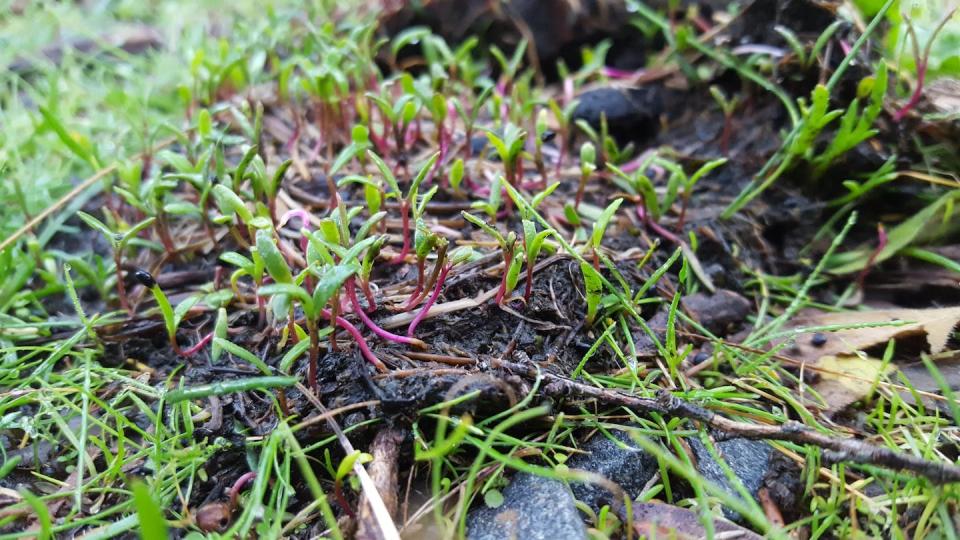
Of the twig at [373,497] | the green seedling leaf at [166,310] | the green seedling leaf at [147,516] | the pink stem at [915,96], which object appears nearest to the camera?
the green seedling leaf at [147,516]

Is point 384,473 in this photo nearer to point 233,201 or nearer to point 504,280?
point 504,280

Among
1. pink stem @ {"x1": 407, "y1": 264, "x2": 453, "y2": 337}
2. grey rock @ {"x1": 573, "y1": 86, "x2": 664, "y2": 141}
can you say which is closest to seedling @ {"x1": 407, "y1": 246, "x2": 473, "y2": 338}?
pink stem @ {"x1": 407, "y1": 264, "x2": 453, "y2": 337}

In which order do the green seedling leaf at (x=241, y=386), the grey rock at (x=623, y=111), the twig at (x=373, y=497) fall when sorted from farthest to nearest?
the grey rock at (x=623, y=111)
the green seedling leaf at (x=241, y=386)
the twig at (x=373, y=497)

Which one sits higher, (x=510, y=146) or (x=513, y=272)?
(x=510, y=146)

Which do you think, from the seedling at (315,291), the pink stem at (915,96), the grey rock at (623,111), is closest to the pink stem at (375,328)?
the seedling at (315,291)

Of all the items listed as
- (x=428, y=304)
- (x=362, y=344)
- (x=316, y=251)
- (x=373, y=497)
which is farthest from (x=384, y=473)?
(x=316, y=251)

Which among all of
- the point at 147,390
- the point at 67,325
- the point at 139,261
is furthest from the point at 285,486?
the point at 139,261

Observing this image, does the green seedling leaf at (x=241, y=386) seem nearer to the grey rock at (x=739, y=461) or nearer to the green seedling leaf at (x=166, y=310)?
the green seedling leaf at (x=166, y=310)
